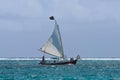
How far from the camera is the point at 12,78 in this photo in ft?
263

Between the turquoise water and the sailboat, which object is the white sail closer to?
the sailboat

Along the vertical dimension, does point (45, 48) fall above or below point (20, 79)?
below

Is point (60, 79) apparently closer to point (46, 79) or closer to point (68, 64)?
point (46, 79)

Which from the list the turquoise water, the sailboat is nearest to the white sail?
the sailboat

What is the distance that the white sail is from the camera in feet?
Answer: 389

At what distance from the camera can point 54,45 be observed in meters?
119

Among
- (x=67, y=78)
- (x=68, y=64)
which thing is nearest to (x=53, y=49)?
(x=68, y=64)

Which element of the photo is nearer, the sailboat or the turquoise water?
the turquoise water

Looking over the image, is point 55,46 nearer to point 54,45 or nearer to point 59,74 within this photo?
point 54,45

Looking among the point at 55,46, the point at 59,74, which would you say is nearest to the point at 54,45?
the point at 55,46

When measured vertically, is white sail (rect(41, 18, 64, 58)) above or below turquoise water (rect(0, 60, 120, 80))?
below

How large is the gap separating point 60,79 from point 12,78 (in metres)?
6.23

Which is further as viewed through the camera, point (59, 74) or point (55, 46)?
point (55, 46)

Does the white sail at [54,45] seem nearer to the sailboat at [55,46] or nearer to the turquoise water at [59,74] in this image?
the sailboat at [55,46]
